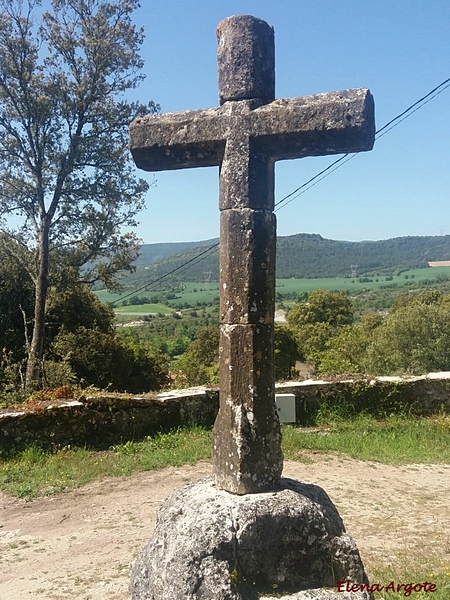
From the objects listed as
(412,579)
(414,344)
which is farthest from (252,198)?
(414,344)

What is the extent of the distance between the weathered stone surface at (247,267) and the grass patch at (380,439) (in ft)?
15.8

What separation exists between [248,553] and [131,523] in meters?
2.98

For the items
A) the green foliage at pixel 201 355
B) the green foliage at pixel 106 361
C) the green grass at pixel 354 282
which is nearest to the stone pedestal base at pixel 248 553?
the green foliage at pixel 106 361

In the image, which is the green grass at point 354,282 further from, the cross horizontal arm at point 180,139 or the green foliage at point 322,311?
the cross horizontal arm at point 180,139

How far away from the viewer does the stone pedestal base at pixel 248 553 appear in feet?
10.5

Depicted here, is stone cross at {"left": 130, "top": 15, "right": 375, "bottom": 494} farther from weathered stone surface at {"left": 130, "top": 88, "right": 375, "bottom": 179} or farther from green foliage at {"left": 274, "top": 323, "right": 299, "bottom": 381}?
green foliage at {"left": 274, "top": 323, "right": 299, "bottom": 381}

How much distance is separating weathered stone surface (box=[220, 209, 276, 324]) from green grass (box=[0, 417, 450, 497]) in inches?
178

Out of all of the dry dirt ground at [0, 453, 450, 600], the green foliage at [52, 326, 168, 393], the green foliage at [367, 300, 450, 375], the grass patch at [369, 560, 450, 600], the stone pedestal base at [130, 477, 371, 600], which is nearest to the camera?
the stone pedestal base at [130, 477, 371, 600]

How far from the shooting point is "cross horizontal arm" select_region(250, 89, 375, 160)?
3.62m

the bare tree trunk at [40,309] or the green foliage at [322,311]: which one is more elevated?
the bare tree trunk at [40,309]

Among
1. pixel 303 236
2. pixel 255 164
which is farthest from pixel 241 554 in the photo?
pixel 303 236

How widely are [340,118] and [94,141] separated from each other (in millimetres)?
14687

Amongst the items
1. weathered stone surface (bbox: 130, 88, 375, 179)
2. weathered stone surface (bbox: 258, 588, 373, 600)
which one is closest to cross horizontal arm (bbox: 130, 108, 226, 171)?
weathered stone surface (bbox: 130, 88, 375, 179)

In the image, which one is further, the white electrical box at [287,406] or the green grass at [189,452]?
the white electrical box at [287,406]
